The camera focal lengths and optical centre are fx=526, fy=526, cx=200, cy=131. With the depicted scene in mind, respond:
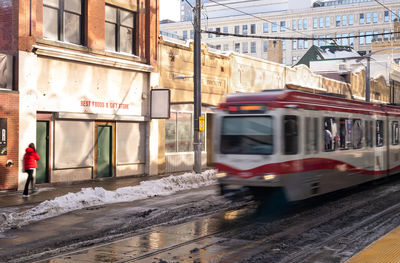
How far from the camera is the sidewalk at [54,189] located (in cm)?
1538

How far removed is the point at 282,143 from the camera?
12523 mm

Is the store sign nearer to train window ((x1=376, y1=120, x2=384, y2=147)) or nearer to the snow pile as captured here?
the snow pile

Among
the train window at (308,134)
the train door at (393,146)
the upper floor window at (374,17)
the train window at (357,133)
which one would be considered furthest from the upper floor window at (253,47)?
the train window at (308,134)

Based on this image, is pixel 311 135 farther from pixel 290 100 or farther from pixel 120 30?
pixel 120 30

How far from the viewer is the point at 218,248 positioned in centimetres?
941

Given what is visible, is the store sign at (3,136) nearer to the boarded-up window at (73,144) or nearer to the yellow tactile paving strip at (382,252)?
the boarded-up window at (73,144)

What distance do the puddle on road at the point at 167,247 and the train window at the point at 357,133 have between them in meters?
6.38

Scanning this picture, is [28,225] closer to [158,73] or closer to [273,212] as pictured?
[273,212]

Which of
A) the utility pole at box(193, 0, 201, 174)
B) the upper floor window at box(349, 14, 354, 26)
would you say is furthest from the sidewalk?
the upper floor window at box(349, 14, 354, 26)

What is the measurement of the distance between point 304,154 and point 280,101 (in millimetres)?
1559

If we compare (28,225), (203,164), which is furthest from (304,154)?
(203,164)

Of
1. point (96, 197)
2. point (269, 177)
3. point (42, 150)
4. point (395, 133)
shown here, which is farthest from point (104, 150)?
point (395, 133)

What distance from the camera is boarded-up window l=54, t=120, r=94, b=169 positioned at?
1944 cm

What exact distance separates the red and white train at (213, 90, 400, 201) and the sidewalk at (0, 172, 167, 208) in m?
5.98
